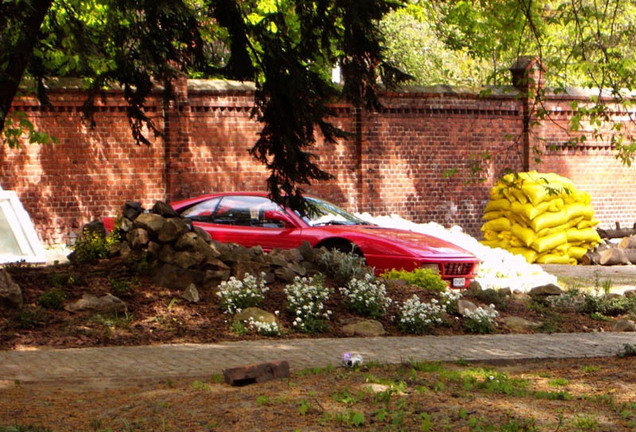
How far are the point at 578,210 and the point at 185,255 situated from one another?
1201 cm

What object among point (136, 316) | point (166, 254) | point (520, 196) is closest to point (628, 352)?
point (136, 316)

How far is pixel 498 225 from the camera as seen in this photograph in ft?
71.1

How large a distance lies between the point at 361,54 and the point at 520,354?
3634mm

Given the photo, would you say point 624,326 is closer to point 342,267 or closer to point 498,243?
point 342,267

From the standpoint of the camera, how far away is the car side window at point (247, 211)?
585 inches

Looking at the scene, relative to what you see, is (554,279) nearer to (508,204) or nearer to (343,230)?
(343,230)

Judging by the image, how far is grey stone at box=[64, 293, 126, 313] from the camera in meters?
10.6

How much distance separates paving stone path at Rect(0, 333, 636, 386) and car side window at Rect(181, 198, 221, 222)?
5567 millimetres

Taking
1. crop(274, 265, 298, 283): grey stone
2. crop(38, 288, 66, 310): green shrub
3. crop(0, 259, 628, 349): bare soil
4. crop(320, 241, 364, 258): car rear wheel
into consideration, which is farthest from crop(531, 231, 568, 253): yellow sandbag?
crop(38, 288, 66, 310): green shrub

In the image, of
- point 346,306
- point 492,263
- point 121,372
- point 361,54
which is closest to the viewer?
point 121,372

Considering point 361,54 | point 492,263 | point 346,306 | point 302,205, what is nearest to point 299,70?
point 361,54

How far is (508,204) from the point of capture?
21.3m

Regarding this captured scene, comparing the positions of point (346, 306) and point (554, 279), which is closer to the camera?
point (346, 306)

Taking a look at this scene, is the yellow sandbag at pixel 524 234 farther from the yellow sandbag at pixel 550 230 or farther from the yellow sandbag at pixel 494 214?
the yellow sandbag at pixel 494 214
